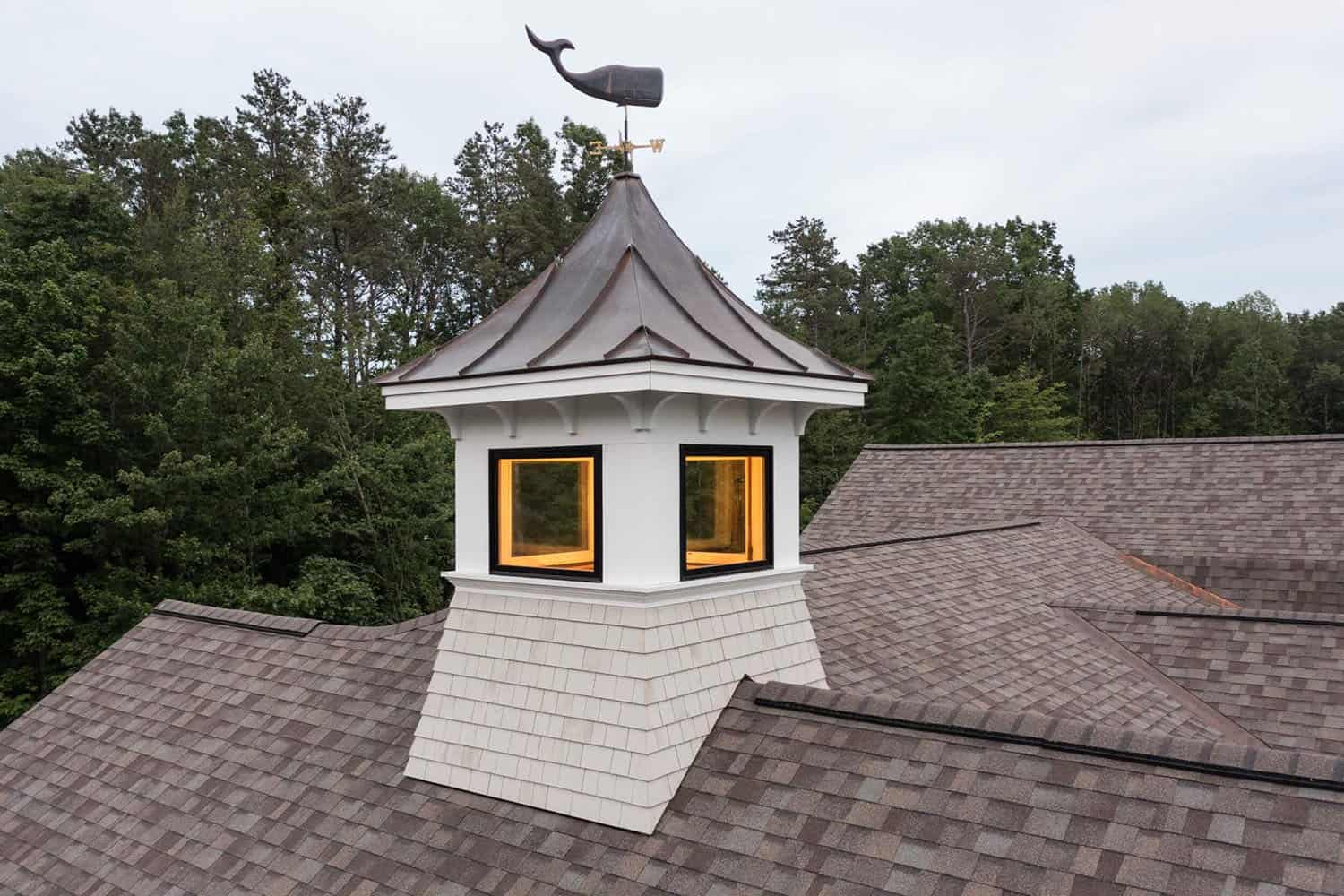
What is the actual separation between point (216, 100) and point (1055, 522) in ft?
110

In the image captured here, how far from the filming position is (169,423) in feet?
58.9

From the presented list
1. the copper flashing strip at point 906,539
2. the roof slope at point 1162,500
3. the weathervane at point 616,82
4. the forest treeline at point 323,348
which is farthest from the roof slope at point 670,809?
the roof slope at point 1162,500

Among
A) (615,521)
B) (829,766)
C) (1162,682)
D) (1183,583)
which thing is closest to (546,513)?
(615,521)

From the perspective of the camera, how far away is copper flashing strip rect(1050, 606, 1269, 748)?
7246 mm

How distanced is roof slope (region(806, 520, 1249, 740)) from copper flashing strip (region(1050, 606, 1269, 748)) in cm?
2

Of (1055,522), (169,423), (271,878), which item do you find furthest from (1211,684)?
(169,423)

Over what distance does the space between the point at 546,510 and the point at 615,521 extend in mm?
601

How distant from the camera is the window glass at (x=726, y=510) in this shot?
504 centimetres

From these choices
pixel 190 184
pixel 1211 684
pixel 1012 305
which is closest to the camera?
pixel 1211 684

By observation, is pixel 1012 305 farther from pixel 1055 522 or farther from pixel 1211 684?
pixel 1211 684

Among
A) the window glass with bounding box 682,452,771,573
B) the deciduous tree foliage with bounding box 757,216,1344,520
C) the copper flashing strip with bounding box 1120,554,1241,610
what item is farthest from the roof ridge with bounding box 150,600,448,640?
the deciduous tree foliage with bounding box 757,216,1344,520

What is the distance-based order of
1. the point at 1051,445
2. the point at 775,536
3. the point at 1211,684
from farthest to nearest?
the point at 1051,445, the point at 1211,684, the point at 775,536

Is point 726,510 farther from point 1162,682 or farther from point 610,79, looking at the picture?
→ point 1162,682

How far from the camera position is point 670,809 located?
4.50 meters
